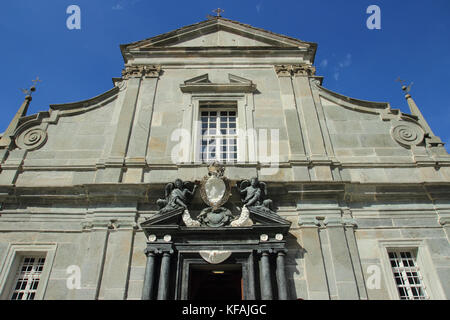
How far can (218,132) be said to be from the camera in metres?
11.2

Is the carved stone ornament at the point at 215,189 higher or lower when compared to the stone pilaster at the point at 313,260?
higher

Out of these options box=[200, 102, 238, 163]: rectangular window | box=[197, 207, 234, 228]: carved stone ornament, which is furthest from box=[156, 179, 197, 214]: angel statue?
box=[200, 102, 238, 163]: rectangular window

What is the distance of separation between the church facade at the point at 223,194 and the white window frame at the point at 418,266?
0.08ft

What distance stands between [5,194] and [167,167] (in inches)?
164

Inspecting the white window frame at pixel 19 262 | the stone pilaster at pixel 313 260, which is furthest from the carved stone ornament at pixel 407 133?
the white window frame at pixel 19 262

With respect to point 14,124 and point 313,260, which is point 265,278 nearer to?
point 313,260

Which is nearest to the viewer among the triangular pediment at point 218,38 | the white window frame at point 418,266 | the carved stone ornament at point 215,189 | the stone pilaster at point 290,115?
the white window frame at point 418,266

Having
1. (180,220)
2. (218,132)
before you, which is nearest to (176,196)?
(180,220)

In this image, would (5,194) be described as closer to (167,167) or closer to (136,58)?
(167,167)

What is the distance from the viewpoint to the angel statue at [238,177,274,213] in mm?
8688

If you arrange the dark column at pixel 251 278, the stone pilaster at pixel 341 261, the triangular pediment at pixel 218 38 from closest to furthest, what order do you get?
the dark column at pixel 251 278, the stone pilaster at pixel 341 261, the triangular pediment at pixel 218 38

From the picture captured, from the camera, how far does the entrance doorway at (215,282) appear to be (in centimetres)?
832

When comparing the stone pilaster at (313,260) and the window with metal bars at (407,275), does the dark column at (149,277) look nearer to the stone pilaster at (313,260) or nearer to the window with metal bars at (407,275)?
the stone pilaster at (313,260)

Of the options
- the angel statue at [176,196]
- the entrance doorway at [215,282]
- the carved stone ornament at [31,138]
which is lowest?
the entrance doorway at [215,282]
